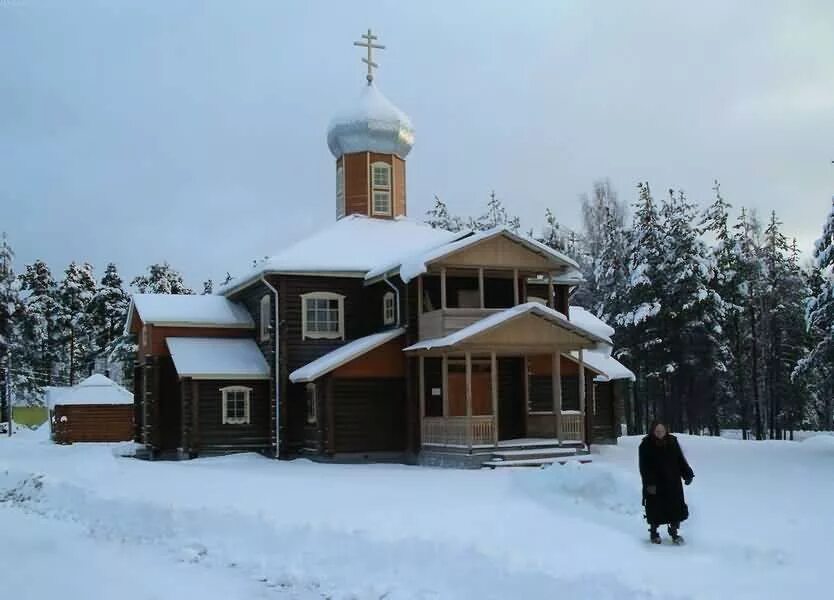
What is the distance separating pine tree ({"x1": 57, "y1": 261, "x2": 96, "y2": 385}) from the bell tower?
119ft

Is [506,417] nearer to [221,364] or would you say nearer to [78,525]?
[221,364]

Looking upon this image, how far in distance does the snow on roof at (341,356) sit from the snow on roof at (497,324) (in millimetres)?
1051

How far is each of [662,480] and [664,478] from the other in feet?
0.12

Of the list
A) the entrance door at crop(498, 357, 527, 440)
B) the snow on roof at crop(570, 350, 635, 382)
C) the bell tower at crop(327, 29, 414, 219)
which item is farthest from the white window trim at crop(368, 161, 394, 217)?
the snow on roof at crop(570, 350, 635, 382)

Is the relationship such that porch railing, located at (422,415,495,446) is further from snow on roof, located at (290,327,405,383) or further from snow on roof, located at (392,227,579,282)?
snow on roof, located at (392,227,579,282)

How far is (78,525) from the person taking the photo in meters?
16.7

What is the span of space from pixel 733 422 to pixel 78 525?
52531 mm

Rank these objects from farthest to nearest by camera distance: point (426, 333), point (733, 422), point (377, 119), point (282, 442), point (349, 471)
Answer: point (733, 422) → point (377, 119) → point (282, 442) → point (426, 333) → point (349, 471)

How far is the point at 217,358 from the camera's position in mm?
29250

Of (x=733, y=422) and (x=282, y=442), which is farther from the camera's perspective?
(x=733, y=422)

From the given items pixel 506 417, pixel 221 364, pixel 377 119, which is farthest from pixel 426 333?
pixel 377 119

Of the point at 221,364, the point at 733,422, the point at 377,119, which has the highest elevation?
the point at 377,119

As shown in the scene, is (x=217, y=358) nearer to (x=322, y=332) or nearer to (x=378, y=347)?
(x=322, y=332)

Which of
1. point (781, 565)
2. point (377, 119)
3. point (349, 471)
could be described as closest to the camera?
point (781, 565)
